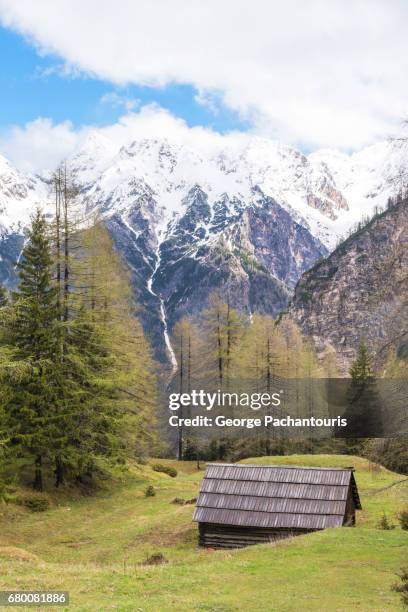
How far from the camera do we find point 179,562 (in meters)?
26.3

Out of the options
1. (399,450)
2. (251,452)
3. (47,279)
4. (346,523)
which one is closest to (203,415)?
(251,452)

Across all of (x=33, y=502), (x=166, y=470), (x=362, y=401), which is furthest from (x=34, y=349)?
(x=362, y=401)

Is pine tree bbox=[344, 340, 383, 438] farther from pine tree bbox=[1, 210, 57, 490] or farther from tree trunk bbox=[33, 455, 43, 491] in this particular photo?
pine tree bbox=[1, 210, 57, 490]

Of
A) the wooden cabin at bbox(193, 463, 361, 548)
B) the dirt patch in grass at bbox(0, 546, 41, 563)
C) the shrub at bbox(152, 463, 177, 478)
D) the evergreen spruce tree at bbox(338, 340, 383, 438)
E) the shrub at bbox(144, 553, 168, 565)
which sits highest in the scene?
the evergreen spruce tree at bbox(338, 340, 383, 438)

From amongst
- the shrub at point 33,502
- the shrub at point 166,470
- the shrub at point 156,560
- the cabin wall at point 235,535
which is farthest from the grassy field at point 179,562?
the shrub at point 166,470

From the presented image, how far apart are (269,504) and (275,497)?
17.7 inches

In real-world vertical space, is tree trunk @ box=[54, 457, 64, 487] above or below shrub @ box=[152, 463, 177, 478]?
above

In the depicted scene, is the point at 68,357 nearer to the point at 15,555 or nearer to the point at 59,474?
the point at 59,474

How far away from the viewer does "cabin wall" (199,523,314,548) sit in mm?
30375

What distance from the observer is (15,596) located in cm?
1728

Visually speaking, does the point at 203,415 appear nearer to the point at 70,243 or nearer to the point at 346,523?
the point at 70,243

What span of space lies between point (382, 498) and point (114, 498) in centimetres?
1749

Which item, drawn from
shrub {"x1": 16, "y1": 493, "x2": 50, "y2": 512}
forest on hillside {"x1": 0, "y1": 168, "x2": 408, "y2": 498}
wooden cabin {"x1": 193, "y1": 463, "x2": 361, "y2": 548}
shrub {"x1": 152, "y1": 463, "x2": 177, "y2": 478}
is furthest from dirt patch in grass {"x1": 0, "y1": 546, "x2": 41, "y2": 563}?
shrub {"x1": 152, "y1": 463, "x2": 177, "y2": 478}

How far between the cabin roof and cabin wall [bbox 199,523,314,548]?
48cm
